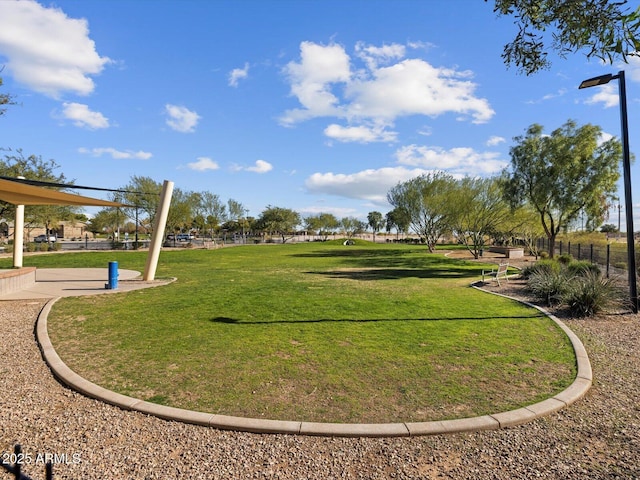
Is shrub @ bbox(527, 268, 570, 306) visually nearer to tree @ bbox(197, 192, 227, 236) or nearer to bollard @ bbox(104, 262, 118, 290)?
bollard @ bbox(104, 262, 118, 290)

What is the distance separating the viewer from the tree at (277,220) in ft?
249

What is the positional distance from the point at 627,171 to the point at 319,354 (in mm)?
9609

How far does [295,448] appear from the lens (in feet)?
11.1

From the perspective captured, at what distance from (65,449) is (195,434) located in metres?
1.13

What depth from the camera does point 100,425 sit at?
373 cm

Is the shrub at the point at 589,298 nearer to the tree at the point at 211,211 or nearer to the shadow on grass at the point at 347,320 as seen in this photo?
the shadow on grass at the point at 347,320

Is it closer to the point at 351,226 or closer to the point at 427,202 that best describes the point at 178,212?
the point at 427,202

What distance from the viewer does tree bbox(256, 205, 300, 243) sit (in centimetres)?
7588

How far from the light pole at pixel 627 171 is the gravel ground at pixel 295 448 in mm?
6566

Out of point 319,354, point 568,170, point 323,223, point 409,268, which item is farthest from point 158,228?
point 323,223

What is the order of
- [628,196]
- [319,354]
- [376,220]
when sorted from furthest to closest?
[376,220]
[628,196]
[319,354]

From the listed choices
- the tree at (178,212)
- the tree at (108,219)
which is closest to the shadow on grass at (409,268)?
the tree at (178,212)

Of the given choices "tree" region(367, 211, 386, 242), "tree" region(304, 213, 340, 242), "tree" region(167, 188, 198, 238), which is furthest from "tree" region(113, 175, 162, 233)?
"tree" region(367, 211, 386, 242)

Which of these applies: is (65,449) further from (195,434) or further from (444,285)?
(444,285)
